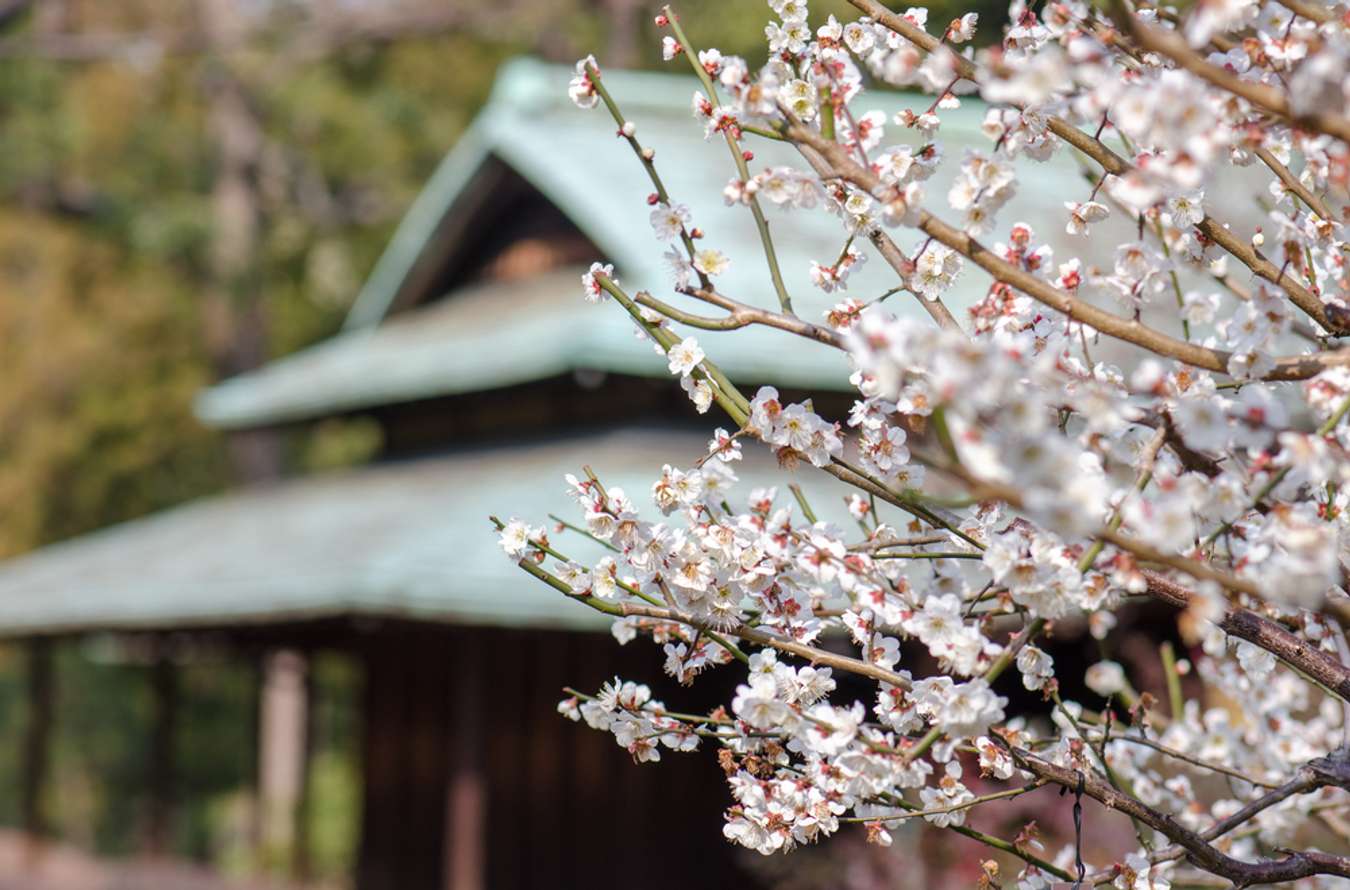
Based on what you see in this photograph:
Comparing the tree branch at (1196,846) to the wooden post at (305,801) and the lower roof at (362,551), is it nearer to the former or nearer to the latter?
the lower roof at (362,551)

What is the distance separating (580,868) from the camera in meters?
9.46

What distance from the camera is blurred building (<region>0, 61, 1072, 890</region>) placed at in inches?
333

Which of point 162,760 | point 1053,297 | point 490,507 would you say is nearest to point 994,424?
point 1053,297

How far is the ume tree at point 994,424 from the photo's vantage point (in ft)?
5.72

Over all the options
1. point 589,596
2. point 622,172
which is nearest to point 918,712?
point 589,596

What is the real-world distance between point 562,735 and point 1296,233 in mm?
7933

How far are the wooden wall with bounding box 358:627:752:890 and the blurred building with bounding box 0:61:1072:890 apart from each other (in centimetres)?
1

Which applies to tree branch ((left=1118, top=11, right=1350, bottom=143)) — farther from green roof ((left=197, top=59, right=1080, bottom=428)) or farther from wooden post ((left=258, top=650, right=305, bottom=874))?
wooden post ((left=258, top=650, right=305, bottom=874))

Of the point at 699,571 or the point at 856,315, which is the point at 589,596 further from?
the point at 856,315

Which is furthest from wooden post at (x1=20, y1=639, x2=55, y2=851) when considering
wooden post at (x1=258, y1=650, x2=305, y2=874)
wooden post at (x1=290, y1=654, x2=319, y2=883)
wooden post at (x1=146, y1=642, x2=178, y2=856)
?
wooden post at (x1=258, y1=650, x2=305, y2=874)

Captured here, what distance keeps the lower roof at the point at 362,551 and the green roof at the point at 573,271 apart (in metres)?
0.53

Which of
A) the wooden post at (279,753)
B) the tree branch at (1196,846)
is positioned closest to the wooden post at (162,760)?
the wooden post at (279,753)

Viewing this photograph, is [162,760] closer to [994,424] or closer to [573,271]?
[573,271]

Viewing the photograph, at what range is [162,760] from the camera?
12.9 metres
